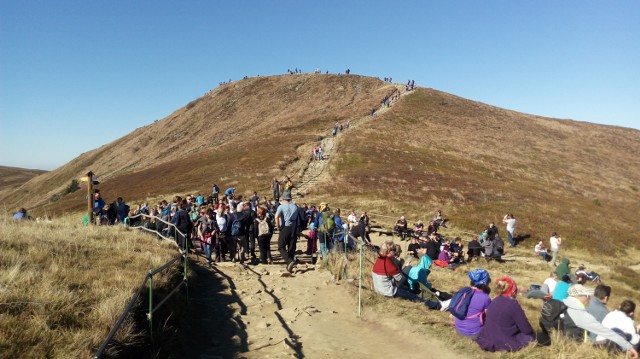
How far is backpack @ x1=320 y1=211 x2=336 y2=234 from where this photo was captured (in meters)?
13.6

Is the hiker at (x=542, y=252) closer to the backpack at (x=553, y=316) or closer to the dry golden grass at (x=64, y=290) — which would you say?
the backpack at (x=553, y=316)

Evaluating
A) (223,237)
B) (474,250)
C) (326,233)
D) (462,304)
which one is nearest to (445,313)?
(462,304)

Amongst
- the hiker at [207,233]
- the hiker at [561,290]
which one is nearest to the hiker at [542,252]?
the hiker at [561,290]

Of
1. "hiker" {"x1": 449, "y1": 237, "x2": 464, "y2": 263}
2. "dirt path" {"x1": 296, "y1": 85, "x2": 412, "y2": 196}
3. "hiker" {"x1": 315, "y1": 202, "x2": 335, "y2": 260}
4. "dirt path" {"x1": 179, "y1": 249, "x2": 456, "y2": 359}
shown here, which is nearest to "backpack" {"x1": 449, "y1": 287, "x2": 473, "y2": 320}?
"dirt path" {"x1": 179, "y1": 249, "x2": 456, "y2": 359}

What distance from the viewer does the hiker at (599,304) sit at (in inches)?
291

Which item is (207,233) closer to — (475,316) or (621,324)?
(475,316)

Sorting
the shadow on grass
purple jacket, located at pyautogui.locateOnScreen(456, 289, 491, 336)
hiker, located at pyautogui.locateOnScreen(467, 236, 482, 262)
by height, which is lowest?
hiker, located at pyautogui.locateOnScreen(467, 236, 482, 262)

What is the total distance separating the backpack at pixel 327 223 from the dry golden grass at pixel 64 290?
5.32 m

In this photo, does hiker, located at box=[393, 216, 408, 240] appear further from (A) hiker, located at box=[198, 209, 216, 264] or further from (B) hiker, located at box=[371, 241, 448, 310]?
(B) hiker, located at box=[371, 241, 448, 310]

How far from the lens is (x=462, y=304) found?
7.62m

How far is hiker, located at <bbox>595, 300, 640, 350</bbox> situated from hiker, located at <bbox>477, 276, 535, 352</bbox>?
1349 mm

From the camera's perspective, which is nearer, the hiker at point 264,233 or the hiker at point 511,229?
the hiker at point 264,233

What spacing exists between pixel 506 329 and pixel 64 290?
7185 millimetres

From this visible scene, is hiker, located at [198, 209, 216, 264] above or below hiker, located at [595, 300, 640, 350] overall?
above
